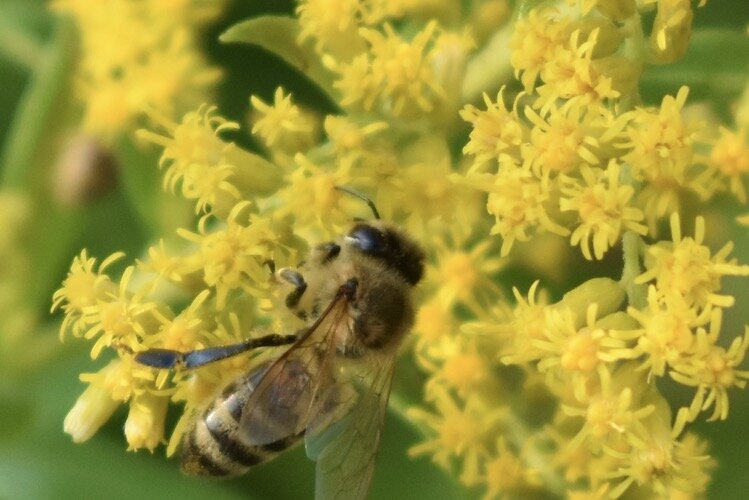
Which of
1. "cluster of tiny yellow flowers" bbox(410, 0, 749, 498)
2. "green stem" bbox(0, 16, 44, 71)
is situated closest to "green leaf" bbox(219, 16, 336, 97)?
"cluster of tiny yellow flowers" bbox(410, 0, 749, 498)

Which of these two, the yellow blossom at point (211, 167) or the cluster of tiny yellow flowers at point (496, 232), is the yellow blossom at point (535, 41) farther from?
the yellow blossom at point (211, 167)

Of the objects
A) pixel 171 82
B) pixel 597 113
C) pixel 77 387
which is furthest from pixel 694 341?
pixel 77 387

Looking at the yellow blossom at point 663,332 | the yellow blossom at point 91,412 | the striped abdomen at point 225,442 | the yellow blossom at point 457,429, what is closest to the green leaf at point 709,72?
the yellow blossom at point 663,332

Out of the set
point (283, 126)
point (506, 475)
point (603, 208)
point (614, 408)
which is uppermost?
point (283, 126)

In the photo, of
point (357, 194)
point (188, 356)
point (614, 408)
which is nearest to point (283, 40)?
point (357, 194)

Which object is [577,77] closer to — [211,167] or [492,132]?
[492,132]
